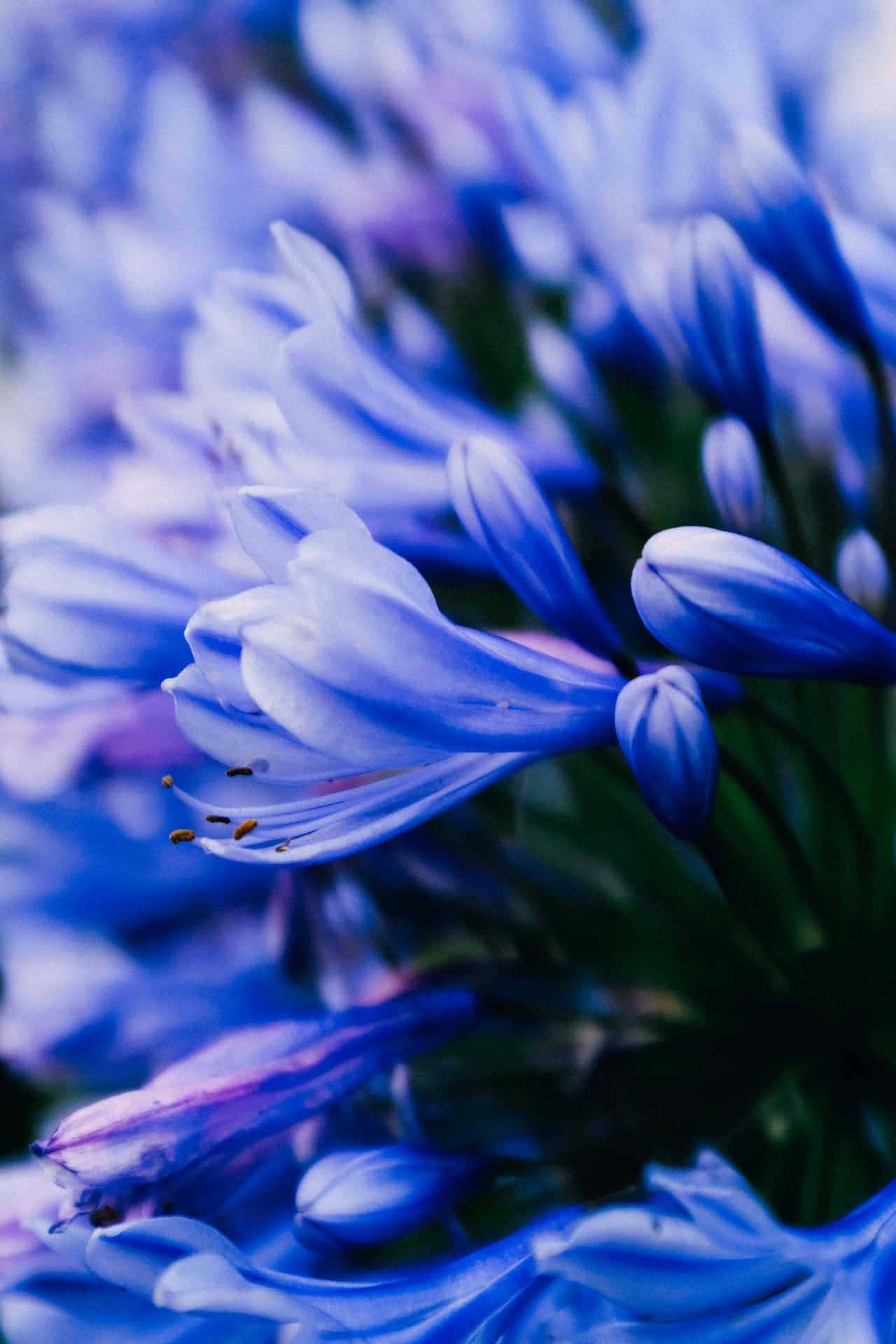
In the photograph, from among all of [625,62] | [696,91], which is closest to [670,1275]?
[696,91]

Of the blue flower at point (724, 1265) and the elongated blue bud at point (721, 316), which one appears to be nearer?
the blue flower at point (724, 1265)

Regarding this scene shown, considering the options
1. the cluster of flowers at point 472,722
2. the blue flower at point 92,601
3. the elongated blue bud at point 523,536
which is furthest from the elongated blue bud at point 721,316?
the blue flower at point 92,601

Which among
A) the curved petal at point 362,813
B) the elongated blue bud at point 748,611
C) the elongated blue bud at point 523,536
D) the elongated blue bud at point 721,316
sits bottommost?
the curved petal at point 362,813

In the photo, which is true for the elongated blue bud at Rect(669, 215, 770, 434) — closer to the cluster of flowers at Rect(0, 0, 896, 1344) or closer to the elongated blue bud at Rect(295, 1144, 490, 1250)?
the cluster of flowers at Rect(0, 0, 896, 1344)

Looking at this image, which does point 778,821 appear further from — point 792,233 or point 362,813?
point 792,233

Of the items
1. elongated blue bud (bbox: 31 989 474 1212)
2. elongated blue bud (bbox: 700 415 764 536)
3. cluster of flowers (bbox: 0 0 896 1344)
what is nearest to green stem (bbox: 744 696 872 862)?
cluster of flowers (bbox: 0 0 896 1344)

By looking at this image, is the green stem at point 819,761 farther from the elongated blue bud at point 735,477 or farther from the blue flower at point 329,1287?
the blue flower at point 329,1287
